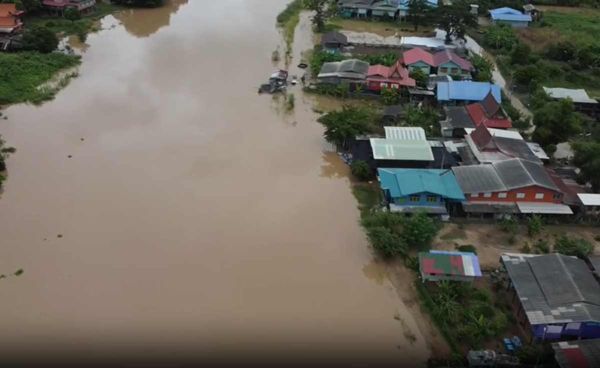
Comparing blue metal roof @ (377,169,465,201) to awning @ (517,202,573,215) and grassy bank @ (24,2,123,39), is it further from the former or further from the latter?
grassy bank @ (24,2,123,39)

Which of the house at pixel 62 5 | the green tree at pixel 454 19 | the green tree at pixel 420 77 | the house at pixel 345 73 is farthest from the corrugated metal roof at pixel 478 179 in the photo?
the house at pixel 62 5

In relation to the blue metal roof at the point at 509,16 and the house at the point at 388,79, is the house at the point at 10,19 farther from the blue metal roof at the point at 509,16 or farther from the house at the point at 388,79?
the blue metal roof at the point at 509,16

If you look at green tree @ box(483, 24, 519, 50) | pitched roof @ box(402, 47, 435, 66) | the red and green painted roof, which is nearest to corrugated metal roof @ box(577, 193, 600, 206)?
the red and green painted roof

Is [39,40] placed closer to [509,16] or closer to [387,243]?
[387,243]

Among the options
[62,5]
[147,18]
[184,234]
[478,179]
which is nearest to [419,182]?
[478,179]

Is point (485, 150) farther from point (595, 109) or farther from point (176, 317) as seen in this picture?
point (176, 317)

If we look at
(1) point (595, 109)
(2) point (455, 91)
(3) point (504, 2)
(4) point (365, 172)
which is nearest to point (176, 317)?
(4) point (365, 172)
